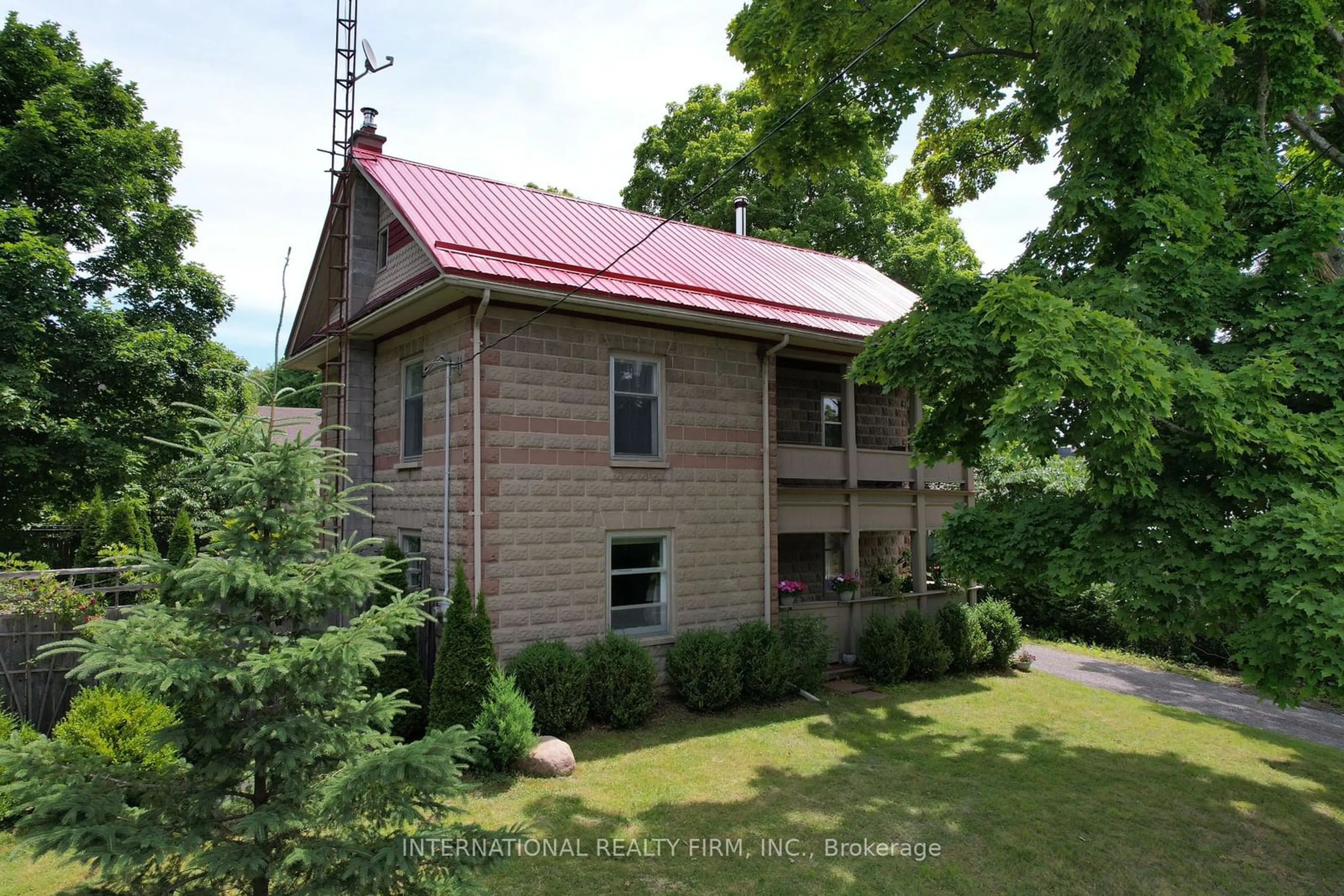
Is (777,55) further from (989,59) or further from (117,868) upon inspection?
(117,868)

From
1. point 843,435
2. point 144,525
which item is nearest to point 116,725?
point 843,435

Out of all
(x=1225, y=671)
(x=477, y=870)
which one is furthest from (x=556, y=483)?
(x=1225, y=671)

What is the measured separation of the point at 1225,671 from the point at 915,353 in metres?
12.6

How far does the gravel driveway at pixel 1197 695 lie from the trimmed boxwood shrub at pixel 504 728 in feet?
34.2

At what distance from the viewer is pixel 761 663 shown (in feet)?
37.2

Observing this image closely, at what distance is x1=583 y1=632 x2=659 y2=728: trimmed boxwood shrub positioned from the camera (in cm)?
996

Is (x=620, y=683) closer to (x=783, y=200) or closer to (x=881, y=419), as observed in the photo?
(x=881, y=419)

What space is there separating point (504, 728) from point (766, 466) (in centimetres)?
604

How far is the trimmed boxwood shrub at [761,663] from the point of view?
11.3 m

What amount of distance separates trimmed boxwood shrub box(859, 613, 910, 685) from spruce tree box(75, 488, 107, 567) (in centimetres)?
1820

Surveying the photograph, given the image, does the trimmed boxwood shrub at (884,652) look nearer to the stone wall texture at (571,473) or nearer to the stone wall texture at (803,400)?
the stone wall texture at (571,473)

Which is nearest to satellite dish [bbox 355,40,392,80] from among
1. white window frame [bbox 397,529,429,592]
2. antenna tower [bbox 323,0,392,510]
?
antenna tower [bbox 323,0,392,510]

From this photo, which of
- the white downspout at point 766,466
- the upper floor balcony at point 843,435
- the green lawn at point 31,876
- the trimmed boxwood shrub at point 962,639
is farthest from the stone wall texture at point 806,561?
the green lawn at point 31,876

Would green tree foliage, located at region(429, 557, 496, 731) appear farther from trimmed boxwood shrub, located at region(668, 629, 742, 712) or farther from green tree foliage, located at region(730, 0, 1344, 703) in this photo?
green tree foliage, located at region(730, 0, 1344, 703)
